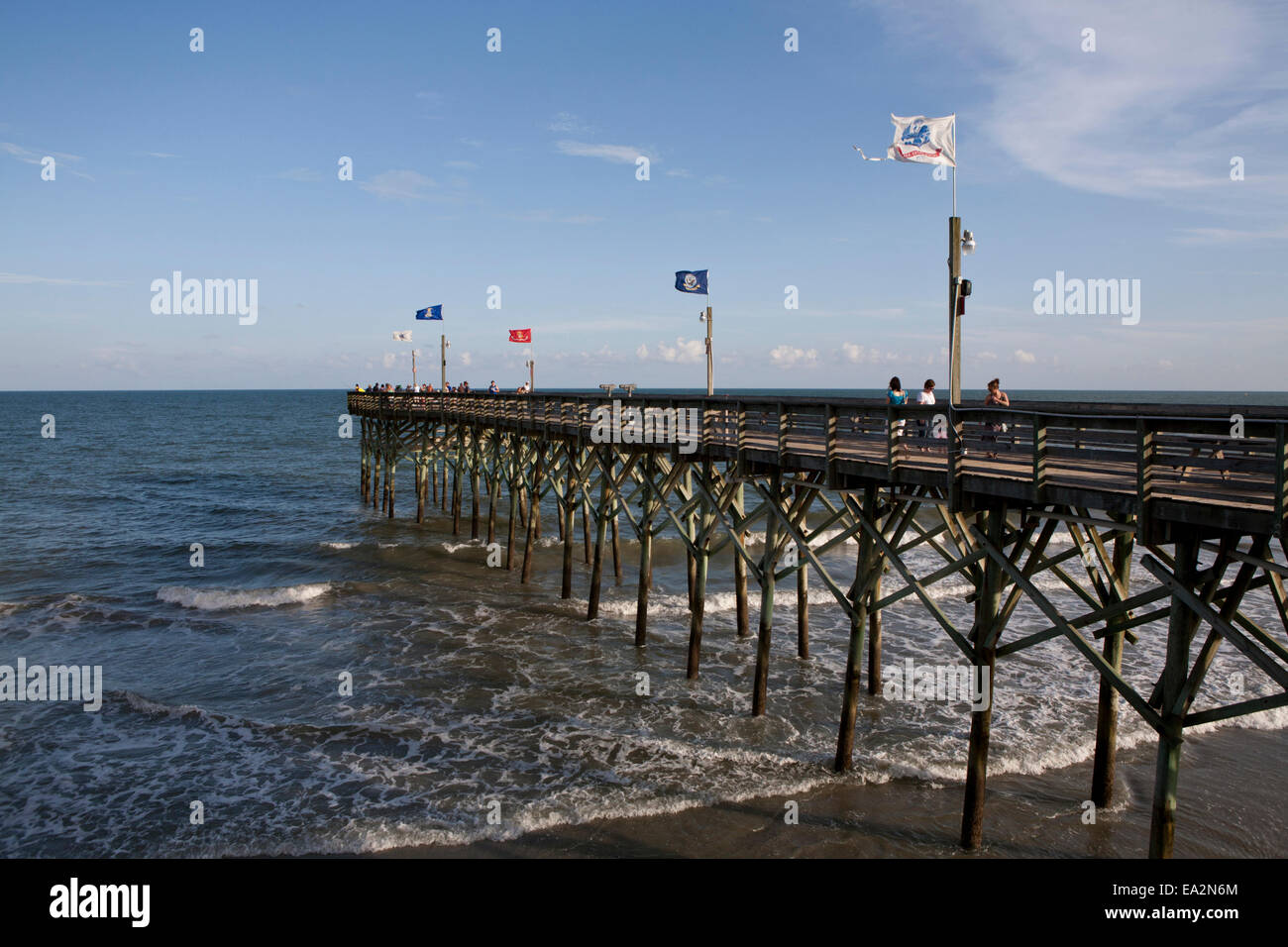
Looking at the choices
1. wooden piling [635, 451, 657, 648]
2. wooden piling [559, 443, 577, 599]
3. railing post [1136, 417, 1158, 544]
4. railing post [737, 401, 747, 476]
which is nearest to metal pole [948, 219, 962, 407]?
railing post [1136, 417, 1158, 544]

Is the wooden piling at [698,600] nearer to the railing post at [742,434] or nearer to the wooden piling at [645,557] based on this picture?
the railing post at [742,434]

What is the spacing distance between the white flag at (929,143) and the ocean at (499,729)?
329 inches

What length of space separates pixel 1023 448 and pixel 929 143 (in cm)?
462

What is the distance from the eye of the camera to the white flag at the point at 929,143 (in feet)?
36.0

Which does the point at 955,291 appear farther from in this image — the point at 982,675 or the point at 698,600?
the point at 698,600

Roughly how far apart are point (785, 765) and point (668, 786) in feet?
5.78

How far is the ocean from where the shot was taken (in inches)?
398

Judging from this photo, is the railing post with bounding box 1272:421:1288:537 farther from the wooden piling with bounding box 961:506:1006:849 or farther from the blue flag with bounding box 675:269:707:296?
the blue flag with bounding box 675:269:707:296

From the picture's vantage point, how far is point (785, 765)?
37.7 ft

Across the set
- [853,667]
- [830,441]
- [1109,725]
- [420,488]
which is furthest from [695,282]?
[420,488]

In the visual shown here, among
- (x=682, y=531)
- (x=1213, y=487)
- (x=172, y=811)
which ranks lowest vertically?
(x=172, y=811)

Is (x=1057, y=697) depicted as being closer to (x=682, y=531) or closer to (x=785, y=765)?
(x=785, y=765)

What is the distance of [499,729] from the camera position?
13.1 m
